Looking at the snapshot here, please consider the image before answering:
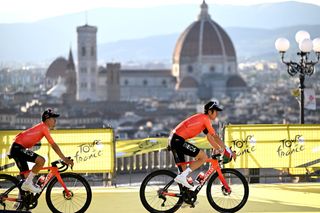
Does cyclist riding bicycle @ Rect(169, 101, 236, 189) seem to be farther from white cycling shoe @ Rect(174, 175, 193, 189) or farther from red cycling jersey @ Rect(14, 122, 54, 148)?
red cycling jersey @ Rect(14, 122, 54, 148)

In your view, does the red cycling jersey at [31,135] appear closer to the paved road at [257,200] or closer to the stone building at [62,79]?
the paved road at [257,200]

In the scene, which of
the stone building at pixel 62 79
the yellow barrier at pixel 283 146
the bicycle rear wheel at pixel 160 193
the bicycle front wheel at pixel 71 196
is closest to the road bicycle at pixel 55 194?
the bicycle front wheel at pixel 71 196

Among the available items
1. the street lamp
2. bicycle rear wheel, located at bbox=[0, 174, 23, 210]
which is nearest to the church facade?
the street lamp

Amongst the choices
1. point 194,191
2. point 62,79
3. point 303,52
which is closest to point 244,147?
point 194,191

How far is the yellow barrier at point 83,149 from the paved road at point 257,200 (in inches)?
17.4

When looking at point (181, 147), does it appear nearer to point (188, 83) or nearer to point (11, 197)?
point (11, 197)

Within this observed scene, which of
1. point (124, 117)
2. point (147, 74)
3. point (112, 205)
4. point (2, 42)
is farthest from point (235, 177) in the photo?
point (147, 74)

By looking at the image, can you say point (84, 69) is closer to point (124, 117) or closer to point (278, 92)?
point (124, 117)

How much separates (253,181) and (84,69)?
563ft

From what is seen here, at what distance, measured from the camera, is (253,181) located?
11.5 meters

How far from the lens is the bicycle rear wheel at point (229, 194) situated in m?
8.55

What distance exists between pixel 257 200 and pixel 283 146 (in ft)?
6.08

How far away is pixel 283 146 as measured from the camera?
37.3 ft

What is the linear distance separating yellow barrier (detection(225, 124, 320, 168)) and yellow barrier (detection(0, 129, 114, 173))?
1521mm
